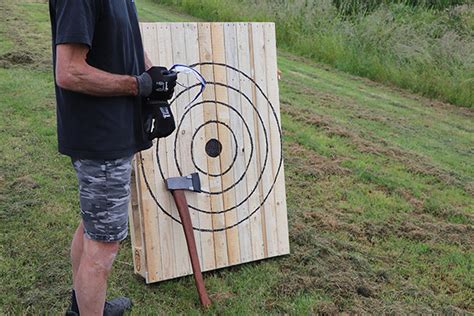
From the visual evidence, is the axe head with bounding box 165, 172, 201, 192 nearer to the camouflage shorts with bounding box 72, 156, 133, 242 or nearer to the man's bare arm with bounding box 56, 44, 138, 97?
the camouflage shorts with bounding box 72, 156, 133, 242

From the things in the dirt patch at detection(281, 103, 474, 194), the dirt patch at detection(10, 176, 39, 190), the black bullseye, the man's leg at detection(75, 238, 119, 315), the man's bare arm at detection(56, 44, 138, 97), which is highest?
the man's bare arm at detection(56, 44, 138, 97)

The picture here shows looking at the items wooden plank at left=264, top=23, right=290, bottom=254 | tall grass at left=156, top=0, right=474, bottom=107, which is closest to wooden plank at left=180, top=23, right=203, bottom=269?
wooden plank at left=264, top=23, right=290, bottom=254

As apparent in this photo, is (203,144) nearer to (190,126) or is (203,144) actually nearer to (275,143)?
(190,126)

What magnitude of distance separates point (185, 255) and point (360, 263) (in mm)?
1127

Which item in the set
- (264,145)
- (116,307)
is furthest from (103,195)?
(264,145)

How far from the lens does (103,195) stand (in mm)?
2447

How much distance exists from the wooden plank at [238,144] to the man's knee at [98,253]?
52.1 inches

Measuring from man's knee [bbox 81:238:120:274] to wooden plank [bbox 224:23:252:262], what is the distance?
132 centimetres

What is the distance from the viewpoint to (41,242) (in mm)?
3811

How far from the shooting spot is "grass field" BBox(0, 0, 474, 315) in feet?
11.1

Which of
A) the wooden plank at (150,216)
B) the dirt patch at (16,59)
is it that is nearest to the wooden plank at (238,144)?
the wooden plank at (150,216)

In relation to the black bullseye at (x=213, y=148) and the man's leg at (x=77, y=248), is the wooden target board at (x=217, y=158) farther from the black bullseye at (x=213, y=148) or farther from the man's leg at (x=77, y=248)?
the man's leg at (x=77, y=248)

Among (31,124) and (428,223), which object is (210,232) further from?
(31,124)

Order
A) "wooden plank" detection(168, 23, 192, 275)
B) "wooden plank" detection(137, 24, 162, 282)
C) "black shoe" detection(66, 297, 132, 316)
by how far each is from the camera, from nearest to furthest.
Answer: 1. "black shoe" detection(66, 297, 132, 316)
2. "wooden plank" detection(137, 24, 162, 282)
3. "wooden plank" detection(168, 23, 192, 275)
